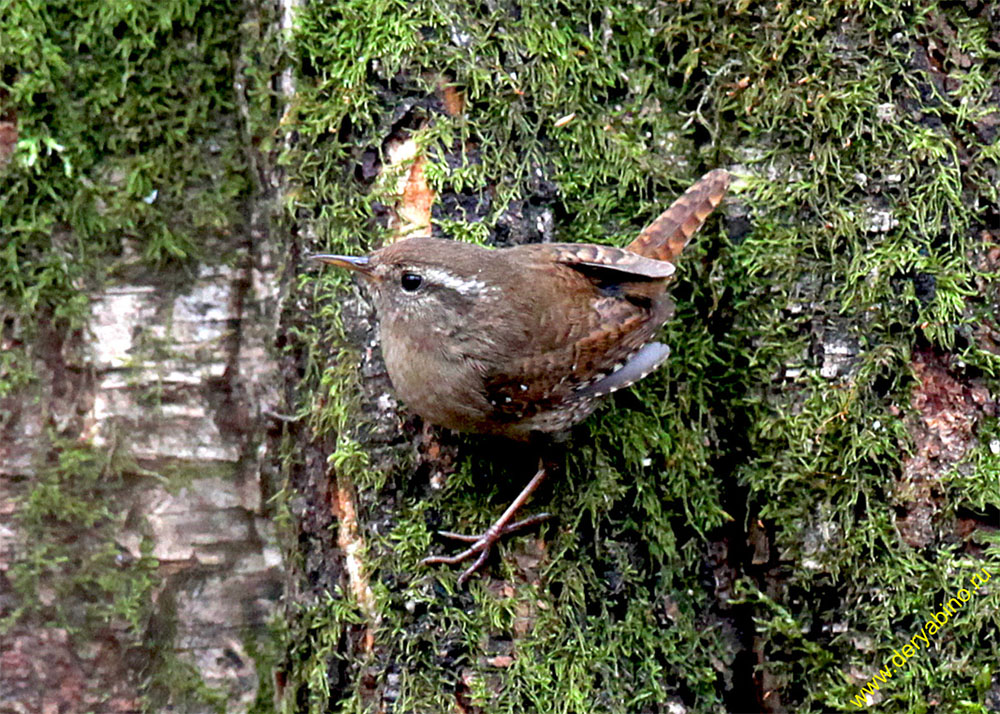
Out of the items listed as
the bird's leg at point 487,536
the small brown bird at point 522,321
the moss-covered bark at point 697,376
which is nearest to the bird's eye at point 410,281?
the small brown bird at point 522,321

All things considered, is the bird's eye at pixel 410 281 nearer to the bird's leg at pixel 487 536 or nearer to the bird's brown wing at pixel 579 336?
the bird's brown wing at pixel 579 336

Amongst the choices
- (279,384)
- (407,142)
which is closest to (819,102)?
(407,142)

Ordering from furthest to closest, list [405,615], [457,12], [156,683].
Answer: [156,683], [457,12], [405,615]

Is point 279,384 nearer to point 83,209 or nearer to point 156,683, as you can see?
point 83,209

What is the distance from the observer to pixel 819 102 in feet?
10.7

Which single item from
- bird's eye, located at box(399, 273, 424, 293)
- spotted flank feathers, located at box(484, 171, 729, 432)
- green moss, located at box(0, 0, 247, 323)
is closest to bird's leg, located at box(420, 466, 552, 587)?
spotted flank feathers, located at box(484, 171, 729, 432)

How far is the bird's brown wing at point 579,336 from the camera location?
10.7ft

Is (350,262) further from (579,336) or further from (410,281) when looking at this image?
(579,336)

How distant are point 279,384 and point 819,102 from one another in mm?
2074

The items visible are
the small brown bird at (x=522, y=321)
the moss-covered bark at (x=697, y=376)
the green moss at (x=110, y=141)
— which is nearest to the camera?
the moss-covered bark at (x=697, y=376)

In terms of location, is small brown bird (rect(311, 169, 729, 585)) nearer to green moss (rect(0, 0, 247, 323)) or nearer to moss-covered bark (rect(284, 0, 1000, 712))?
→ moss-covered bark (rect(284, 0, 1000, 712))

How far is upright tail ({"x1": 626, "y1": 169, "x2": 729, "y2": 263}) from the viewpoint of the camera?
3266 millimetres

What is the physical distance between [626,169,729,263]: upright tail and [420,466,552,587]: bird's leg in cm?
89

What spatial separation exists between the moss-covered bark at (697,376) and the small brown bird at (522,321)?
0.13 meters
